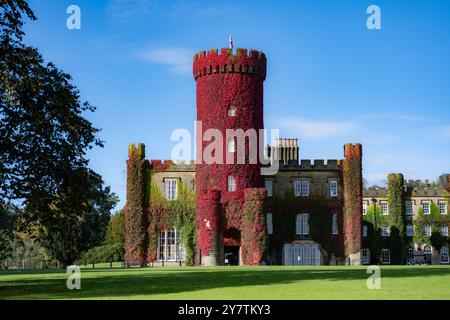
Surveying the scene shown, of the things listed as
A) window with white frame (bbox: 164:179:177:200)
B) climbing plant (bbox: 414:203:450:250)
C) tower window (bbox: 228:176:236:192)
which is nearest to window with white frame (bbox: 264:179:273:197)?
tower window (bbox: 228:176:236:192)

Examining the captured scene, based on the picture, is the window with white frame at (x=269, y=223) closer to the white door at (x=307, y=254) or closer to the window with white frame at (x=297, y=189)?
the window with white frame at (x=297, y=189)

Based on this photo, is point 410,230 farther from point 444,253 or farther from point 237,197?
point 237,197

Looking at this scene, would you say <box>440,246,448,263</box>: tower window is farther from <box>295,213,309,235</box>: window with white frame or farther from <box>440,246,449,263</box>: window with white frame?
<box>295,213,309,235</box>: window with white frame

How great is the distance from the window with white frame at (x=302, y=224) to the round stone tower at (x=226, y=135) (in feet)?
18.2

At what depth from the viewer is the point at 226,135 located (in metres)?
55.8

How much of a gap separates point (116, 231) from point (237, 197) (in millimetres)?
26806

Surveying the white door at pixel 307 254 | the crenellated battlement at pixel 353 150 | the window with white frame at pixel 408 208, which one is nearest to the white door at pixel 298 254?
the white door at pixel 307 254

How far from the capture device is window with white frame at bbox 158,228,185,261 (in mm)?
58594

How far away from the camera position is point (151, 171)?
2379 inches

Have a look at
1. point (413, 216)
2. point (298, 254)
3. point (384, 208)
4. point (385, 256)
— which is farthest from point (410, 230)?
point (298, 254)

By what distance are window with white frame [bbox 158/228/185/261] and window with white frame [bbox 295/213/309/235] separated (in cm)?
984

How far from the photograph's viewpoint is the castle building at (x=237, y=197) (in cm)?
5525
